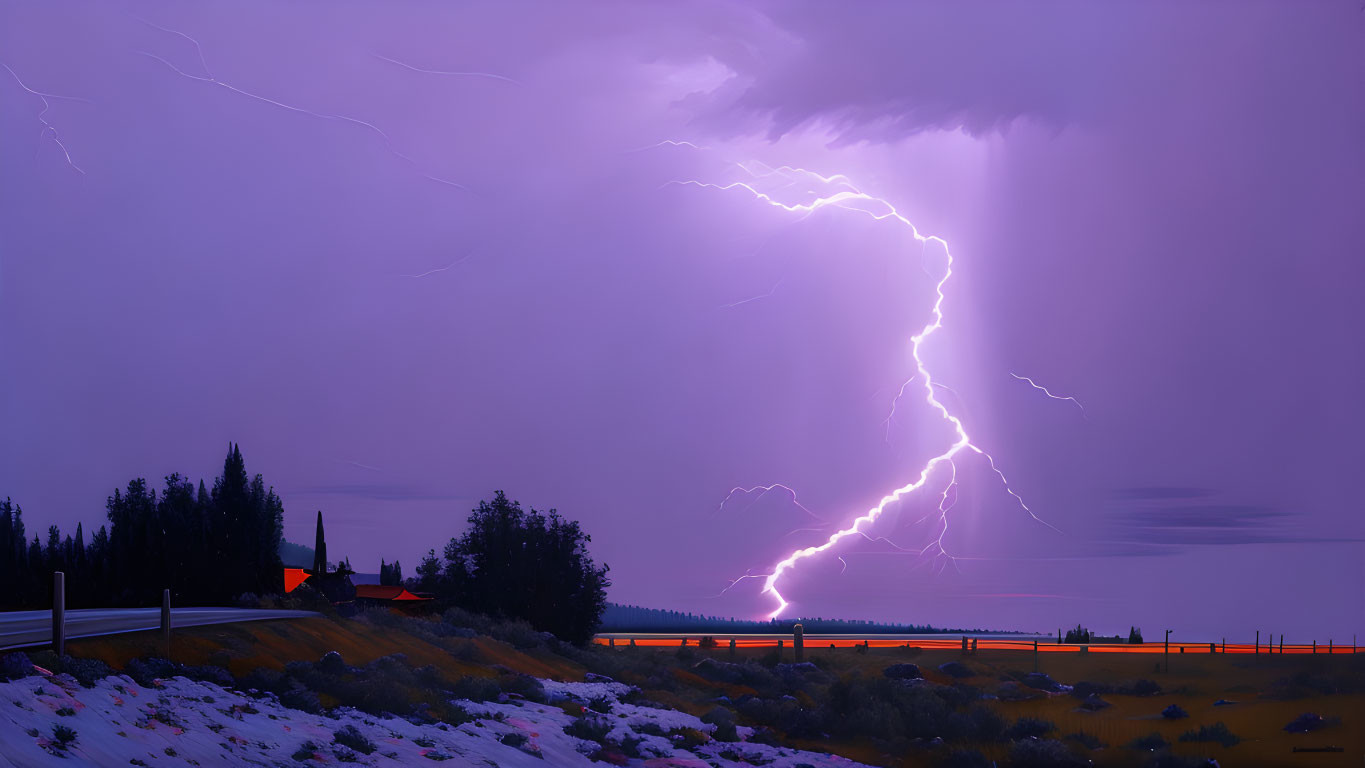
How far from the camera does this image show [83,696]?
1390cm

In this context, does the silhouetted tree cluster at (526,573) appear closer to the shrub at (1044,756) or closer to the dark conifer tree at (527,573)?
the dark conifer tree at (527,573)

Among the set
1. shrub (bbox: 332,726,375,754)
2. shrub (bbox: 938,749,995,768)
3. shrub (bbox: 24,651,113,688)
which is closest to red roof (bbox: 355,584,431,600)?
shrub (bbox: 938,749,995,768)

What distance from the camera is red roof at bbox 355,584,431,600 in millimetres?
63625

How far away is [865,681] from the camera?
1463 inches

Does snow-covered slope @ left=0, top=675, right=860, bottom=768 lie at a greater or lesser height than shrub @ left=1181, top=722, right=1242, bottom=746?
greater

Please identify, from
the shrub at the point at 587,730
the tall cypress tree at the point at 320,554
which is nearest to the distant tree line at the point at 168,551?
the tall cypress tree at the point at 320,554

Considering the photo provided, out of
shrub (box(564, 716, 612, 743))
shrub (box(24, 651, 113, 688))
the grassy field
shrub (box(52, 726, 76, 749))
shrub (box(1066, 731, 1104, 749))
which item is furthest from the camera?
shrub (box(1066, 731, 1104, 749))

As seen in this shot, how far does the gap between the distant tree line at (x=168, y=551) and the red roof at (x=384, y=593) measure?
537 cm

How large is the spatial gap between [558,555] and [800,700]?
1598 centimetres

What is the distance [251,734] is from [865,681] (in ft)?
83.5

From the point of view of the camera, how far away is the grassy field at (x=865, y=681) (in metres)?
22.0

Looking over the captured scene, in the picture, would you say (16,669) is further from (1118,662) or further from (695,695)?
(1118,662)

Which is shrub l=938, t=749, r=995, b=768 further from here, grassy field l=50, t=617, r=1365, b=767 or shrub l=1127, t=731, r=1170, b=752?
shrub l=1127, t=731, r=1170, b=752

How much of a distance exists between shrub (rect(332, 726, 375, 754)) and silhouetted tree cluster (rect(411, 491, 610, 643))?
92.9ft
